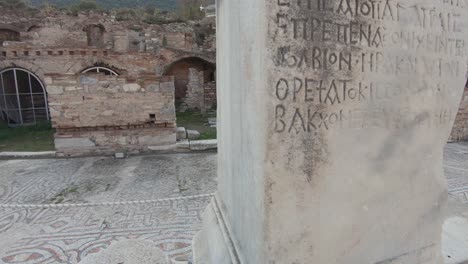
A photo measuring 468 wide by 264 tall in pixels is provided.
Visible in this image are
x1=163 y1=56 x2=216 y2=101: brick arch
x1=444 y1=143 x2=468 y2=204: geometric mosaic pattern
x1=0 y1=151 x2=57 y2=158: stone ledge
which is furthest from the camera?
x1=163 y1=56 x2=216 y2=101: brick arch

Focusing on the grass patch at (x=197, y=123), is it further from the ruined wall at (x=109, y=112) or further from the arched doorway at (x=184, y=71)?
the arched doorway at (x=184, y=71)

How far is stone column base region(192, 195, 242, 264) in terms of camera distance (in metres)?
1.52

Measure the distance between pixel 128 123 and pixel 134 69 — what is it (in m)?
5.01

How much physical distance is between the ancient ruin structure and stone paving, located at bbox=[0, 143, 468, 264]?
2.21 ft

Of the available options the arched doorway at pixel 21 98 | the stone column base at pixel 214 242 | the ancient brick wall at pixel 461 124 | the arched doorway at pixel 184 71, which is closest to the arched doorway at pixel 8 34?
the arched doorway at pixel 21 98

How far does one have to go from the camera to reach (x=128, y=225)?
3.26 meters

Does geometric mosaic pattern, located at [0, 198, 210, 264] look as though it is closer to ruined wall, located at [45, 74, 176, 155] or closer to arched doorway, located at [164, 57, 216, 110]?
ruined wall, located at [45, 74, 176, 155]

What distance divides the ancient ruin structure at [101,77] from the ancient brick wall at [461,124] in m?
6.74

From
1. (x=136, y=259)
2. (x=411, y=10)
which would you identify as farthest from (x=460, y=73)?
(x=136, y=259)

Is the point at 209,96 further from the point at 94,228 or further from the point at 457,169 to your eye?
the point at 94,228

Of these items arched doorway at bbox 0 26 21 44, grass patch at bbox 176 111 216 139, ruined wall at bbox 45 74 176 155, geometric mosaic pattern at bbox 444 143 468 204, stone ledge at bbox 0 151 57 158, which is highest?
arched doorway at bbox 0 26 21 44

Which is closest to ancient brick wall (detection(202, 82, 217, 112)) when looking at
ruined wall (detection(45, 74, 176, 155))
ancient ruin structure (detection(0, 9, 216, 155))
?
ancient ruin structure (detection(0, 9, 216, 155))

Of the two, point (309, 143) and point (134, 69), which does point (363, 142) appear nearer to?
point (309, 143)

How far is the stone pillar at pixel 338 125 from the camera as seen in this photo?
1.13 metres
